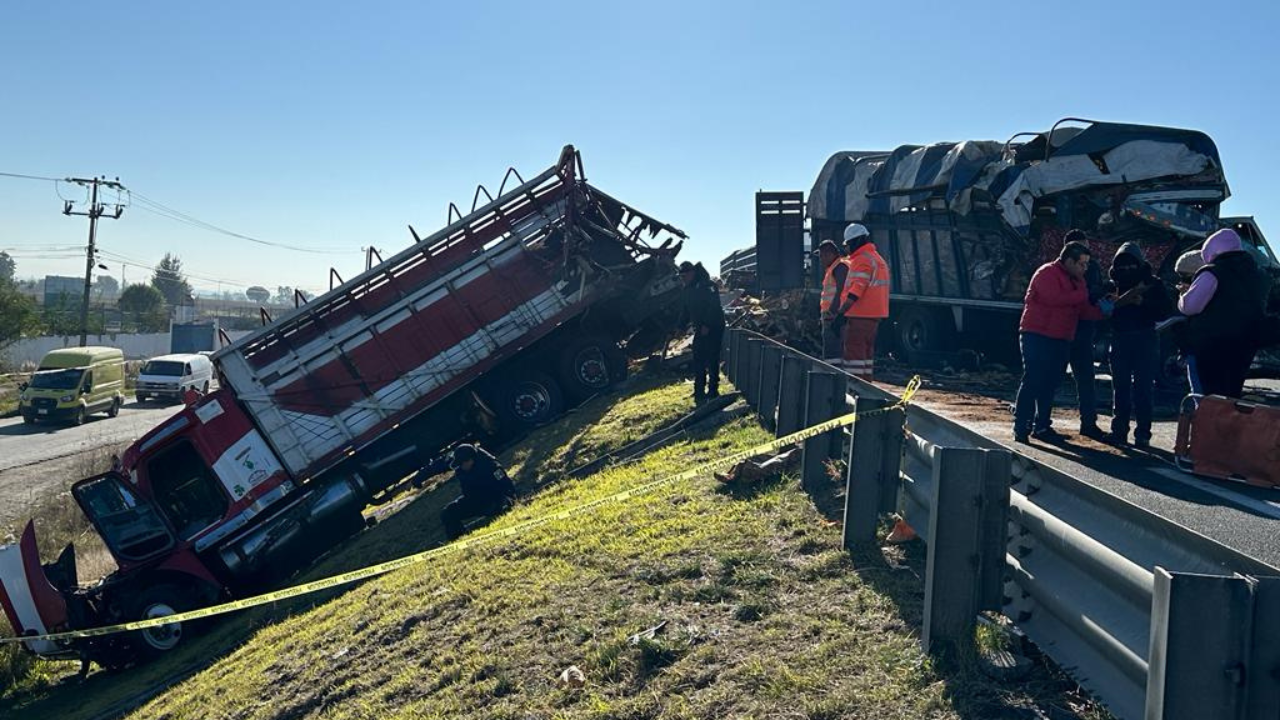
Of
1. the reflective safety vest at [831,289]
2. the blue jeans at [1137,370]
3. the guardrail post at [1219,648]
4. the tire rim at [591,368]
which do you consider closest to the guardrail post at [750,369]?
the reflective safety vest at [831,289]

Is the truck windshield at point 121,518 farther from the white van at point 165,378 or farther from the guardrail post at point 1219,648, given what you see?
the white van at point 165,378

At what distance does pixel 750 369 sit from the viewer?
32.9 feet

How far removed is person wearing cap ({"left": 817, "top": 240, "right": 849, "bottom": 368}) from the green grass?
4.75 feet

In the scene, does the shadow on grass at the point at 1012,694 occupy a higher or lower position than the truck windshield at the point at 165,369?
higher

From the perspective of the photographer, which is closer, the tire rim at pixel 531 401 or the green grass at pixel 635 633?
the green grass at pixel 635 633

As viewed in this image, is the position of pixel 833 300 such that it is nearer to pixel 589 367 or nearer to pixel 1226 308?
pixel 1226 308

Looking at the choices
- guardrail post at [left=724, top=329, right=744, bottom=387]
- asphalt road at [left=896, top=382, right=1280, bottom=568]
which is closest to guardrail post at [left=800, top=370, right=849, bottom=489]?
asphalt road at [left=896, top=382, right=1280, bottom=568]

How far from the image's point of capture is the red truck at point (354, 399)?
10.0m

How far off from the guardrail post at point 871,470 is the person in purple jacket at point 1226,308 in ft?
9.74

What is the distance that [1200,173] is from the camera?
34.8 ft

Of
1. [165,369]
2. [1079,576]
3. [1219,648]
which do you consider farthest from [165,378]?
[1219,648]

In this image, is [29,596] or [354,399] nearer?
[29,596]

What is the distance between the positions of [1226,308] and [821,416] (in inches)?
114

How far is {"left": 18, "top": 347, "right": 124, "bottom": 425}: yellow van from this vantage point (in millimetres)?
28000
